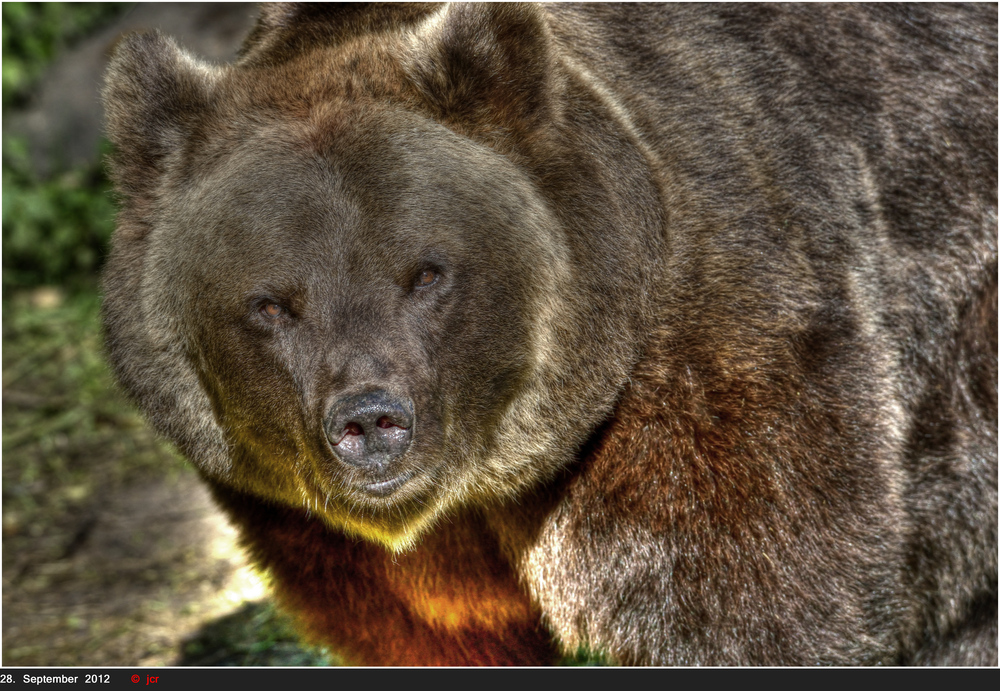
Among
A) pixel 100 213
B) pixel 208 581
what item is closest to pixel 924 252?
pixel 208 581

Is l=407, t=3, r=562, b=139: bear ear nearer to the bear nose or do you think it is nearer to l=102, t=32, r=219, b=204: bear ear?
l=102, t=32, r=219, b=204: bear ear

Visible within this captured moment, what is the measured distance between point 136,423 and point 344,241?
16.3 ft

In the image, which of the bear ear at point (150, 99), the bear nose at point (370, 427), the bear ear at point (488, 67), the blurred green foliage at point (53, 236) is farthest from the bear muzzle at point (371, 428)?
the blurred green foliage at point (53, 236)

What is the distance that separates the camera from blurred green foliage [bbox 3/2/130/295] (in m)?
9.09

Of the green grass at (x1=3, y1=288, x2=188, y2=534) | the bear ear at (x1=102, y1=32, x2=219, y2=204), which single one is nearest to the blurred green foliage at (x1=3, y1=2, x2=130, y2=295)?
the green grass at (x1=3, y1=288, x2=188, y2=534)

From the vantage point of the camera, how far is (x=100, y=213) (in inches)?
360

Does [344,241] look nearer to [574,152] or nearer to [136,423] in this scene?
[574,152]

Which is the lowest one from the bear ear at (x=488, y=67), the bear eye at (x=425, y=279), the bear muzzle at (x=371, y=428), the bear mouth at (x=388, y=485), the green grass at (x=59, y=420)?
the green grass at (x=59, y=420)

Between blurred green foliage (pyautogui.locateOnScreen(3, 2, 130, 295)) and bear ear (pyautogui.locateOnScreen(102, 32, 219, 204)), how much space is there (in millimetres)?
5926

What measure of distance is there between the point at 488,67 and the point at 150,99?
1095mm

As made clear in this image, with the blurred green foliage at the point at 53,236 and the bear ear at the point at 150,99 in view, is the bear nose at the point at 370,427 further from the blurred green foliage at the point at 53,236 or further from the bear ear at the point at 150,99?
the blurred green foliage at the point at 53,236

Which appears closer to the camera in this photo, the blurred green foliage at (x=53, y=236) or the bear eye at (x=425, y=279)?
the bear eye at (x=425, y=279)

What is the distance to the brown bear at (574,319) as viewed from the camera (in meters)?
2.97

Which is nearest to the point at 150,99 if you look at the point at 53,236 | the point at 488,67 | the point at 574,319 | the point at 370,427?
the point at 488,67
